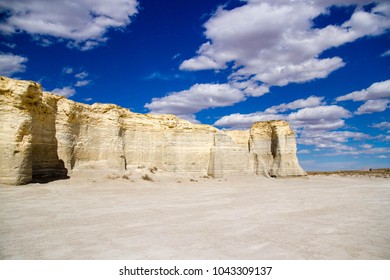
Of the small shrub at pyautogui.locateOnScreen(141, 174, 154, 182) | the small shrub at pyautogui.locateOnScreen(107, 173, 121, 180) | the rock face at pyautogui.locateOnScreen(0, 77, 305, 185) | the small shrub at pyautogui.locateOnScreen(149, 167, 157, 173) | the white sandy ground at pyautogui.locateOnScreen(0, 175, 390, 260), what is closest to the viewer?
the white sandy ground at pyautogui.locateOnScreen(0, 175, 390, 260)

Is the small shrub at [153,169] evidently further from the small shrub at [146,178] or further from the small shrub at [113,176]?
the small shrub at [113,176]

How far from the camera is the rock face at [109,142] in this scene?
15.7 m

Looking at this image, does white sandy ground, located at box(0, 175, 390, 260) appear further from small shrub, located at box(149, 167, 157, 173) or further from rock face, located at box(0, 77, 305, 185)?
small shrub, located at box(149, 167, 157, 173)

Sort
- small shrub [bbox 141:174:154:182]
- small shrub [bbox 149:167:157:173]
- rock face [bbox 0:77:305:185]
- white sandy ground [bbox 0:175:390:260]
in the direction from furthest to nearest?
small shrub [bbox 149:167:157:173]
small shrub [bbox 141:174:154:182]
rock face [bbox 0:77:305:185]
white sandy ground [bbox 0:175:390:260]

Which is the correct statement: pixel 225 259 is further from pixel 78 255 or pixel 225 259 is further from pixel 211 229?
pixel 78 255

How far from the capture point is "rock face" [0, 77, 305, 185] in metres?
15.7

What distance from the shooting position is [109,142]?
25.7 m

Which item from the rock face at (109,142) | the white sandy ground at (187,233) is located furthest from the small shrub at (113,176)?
the white sandy ground at (187,233)

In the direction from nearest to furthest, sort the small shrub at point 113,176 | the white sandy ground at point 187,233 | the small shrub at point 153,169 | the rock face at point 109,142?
the white sandy ground at point 187,233 → the rock face at point 109,142 → the small shrub at point 113,176 → the small shrub at point 153,169

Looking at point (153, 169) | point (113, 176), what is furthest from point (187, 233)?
point (153, 169)

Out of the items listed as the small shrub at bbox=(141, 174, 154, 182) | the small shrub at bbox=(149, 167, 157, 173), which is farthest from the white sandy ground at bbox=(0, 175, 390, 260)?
the small shrub at bbox=(149, 167, 157, 173)

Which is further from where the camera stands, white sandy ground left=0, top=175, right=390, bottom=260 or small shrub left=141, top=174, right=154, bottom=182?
small shrub left=141, top=174, right=154, bottom=182

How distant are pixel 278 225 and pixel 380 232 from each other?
2380mm
